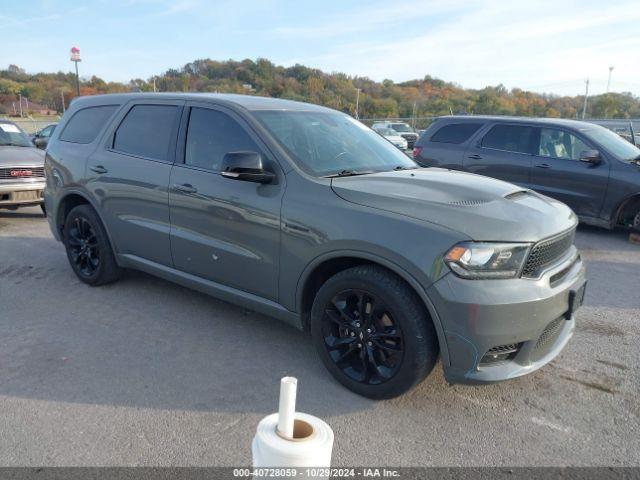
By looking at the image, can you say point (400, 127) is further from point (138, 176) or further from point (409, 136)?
point (138, 176)

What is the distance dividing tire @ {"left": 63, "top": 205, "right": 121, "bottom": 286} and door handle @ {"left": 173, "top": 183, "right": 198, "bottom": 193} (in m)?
Result: 1.25

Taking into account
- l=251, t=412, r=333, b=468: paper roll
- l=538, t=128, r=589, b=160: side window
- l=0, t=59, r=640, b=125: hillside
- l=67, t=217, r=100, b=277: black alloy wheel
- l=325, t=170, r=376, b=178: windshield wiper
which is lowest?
l=67, t=217, r=100, b=277: black alloy wheel

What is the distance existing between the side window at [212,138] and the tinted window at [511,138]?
592 centimetres

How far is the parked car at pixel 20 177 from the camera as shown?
7.97 metres

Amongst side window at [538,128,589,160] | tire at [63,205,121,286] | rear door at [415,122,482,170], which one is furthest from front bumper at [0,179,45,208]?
side window at [538,128,589,160]

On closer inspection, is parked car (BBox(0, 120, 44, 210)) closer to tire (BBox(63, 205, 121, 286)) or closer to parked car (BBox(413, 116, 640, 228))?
tire (BBox(63, 205, 121, 286))

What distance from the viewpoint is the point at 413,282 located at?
9.21ft

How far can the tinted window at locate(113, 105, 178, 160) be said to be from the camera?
4.29 meters

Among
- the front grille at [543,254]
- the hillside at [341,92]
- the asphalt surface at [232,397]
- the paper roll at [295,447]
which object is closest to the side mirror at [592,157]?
the asphalt surface at [232,397]

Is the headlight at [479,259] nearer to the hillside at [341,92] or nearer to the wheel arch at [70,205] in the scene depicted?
the wheel arch at [70,205]

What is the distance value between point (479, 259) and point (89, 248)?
12.9ft

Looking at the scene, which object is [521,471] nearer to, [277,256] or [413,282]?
[413,282]

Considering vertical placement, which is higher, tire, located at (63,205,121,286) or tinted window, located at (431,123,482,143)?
tinted window, located at (431,123,482,143)

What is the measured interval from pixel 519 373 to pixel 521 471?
1.69 ft
